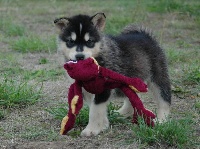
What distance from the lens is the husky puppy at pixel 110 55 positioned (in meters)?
5.02

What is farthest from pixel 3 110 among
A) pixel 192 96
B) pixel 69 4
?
pixel 69 4

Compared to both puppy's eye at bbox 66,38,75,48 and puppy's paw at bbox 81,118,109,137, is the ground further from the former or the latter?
puppy's eye at bbox 66,38,75,48

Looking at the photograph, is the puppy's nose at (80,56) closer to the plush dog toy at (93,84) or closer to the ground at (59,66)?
the plush dog toy at (93,84)

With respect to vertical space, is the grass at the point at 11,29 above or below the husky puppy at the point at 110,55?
above

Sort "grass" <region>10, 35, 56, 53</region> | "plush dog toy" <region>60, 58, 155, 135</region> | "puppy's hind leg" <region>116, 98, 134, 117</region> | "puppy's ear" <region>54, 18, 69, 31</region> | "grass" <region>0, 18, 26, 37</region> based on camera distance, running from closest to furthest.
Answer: "plush dog toy" <region>60, 58, 155, 135</region> < "puppy's ear" <region>54, 18, 69, 31</region> < "puppy's hind leg" <region>116, 98, 134, 117</region> < "grass" <region>10, 35, 56, 53</region> < "grass" <region>0, 18, 26, 37</region>

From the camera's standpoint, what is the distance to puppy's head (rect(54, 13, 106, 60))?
4945 mm

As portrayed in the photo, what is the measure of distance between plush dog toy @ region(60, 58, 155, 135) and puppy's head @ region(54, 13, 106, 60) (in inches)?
4.8

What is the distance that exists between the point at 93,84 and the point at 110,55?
43 centimetres

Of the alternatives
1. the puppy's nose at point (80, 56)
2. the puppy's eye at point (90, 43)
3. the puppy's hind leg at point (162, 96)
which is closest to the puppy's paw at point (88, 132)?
the puppy's nose at point (80, 56)

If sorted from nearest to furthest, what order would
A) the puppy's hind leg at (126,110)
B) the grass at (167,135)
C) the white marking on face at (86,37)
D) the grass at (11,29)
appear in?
the grass at (167,135) < the white marking on face at (86,37) < the puppy's hind leg at (126,110) < the grass at (11,29)

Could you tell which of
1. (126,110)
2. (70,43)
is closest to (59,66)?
(126,110)

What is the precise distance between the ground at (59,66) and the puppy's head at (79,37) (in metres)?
0.80

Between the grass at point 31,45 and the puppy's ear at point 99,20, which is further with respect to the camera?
the grass at point 31,45

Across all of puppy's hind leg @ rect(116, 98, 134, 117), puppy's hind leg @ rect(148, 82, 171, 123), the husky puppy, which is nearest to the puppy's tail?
the husky puppy
